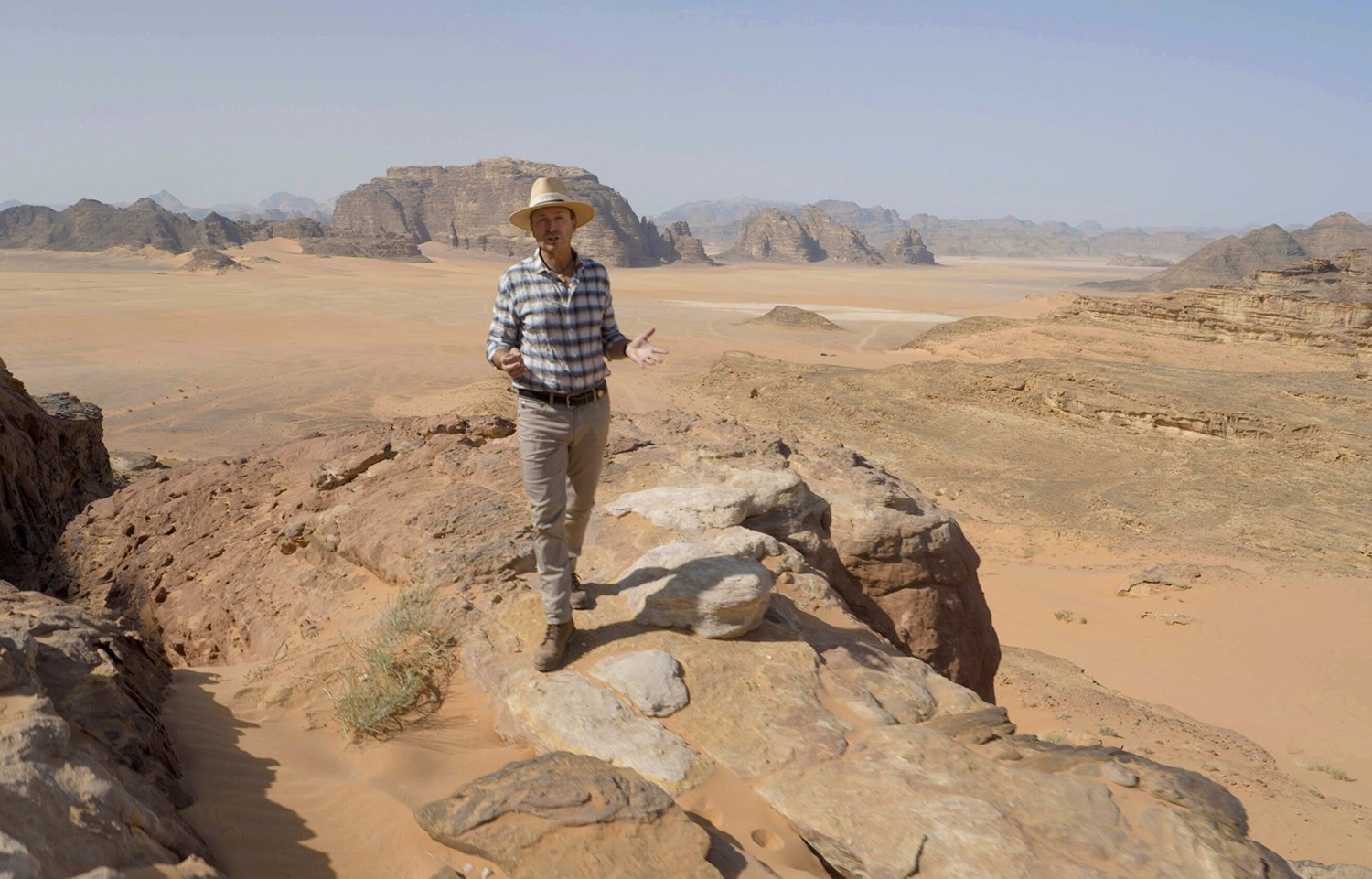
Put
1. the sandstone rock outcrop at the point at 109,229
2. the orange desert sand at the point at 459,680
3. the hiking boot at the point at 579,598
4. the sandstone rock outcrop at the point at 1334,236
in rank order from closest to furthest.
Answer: the orange desert sand at the point at 459,680 < the hiking boot at the point at 579,598 < the sandstone rock outcrop at the point at 1334,236 < the sandstone rock outcrop at the point at 109,229

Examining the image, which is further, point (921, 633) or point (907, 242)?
point (907, 242)

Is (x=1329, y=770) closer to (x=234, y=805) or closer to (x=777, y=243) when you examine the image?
(x=234, y=805)

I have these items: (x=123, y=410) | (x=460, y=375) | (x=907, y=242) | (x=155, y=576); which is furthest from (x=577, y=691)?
(x=907, y=242)

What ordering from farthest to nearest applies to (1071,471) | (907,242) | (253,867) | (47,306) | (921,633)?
1. (907,242)
2. (47,306)
3. (1071,471)
4. (921,633)
5. (253,867)

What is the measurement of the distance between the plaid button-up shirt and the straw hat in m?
0.17

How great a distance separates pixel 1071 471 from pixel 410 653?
11.6 meters

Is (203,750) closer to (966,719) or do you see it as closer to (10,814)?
(10,814)

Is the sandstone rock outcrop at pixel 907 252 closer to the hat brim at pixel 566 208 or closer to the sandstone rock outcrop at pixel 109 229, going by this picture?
the sandstone rock outcrop at pixel 109 229

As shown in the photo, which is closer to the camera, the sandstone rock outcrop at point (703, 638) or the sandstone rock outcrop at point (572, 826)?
the sandstone rock outcrop at point (572, 826)

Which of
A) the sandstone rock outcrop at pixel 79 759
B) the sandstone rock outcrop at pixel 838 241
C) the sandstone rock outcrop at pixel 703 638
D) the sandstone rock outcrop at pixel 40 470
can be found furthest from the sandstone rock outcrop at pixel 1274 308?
the sandstone rock outcrop at pixel 838 241

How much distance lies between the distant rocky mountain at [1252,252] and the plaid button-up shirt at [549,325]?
58566 mm

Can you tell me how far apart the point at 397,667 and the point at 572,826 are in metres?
1.30

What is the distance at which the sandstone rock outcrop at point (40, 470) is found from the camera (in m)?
6.09

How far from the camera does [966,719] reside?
3.09 meters
